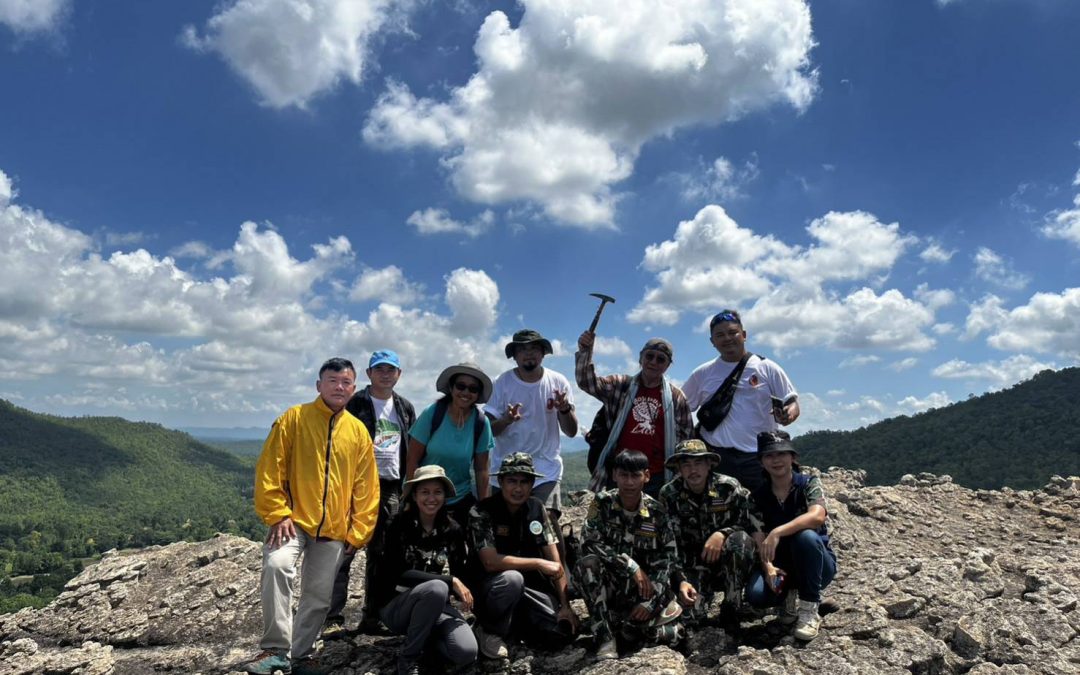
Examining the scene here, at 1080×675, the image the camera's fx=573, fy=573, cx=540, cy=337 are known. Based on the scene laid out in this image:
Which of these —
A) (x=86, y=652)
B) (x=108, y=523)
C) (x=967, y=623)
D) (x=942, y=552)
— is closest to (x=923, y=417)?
(x=942, y=552)

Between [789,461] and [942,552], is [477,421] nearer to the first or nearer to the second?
[789,461]

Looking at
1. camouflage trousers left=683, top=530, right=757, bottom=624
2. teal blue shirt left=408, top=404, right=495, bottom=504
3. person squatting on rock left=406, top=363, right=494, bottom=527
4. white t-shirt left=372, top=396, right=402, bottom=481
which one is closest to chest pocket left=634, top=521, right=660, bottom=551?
camouflage trousers left=683, top=530, right=757, bottom=624

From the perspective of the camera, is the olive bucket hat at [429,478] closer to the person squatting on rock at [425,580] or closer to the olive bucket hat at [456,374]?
the person squatting on rock at [425,580]

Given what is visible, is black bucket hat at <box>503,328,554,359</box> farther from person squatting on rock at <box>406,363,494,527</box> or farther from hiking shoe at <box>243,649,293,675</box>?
hiking shoe at <box>243,649,293,675</box>

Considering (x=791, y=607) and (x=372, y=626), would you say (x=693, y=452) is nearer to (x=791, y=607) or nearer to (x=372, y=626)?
(x=791, y=607)

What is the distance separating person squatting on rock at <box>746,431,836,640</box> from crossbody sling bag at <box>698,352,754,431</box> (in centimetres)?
97

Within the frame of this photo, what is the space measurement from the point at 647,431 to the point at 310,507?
3848 millimetres

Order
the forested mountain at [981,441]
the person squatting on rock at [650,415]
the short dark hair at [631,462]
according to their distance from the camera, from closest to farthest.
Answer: the short dark hair at [631,462] < the person squatting on rock at [650,415] < the forested mountain at [981,441]

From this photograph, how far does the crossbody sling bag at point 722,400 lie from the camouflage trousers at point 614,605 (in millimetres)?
2373

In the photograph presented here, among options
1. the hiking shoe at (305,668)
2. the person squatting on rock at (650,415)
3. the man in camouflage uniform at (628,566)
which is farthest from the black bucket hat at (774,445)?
the hiking shoe at (305,668)

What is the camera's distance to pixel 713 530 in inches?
243

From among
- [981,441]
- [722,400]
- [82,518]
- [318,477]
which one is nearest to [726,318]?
[722,400]

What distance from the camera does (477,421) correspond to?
21.7 ft

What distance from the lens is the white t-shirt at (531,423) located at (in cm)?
688
